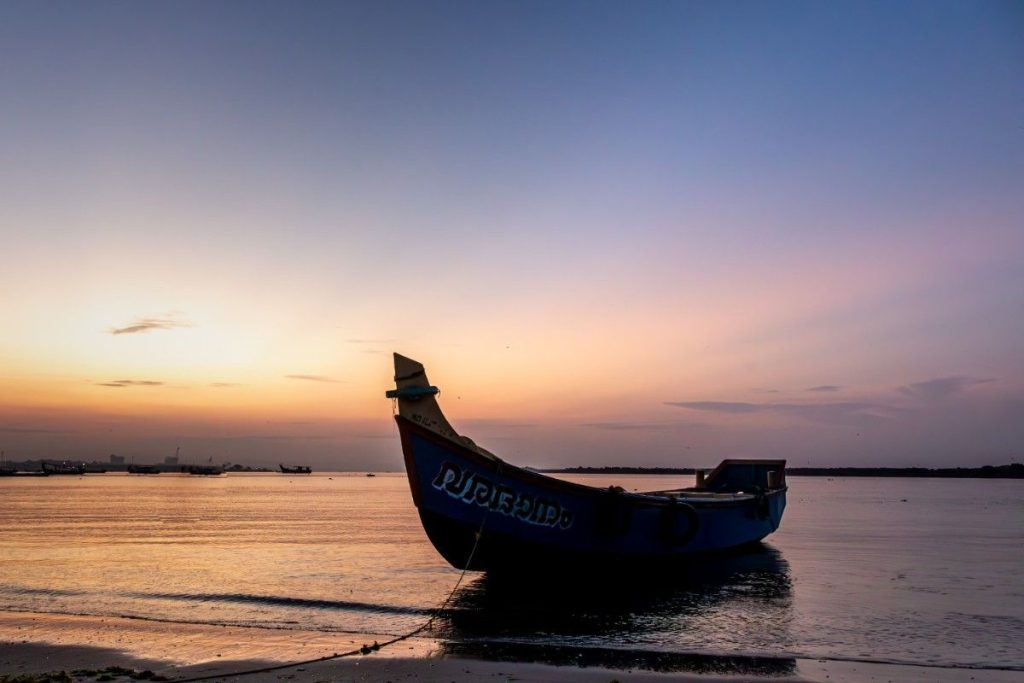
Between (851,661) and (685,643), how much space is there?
7.94 feet

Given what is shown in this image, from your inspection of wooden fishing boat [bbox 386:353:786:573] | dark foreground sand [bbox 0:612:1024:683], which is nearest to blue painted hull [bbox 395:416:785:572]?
wooden fishing boat [bbox 386:353:786:573]

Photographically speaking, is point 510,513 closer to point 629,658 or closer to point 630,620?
point 630,620

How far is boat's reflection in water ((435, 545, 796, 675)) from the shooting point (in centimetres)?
1070

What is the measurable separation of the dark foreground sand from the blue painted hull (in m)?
3.13

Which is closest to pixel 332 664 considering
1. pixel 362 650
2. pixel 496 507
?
pixel 362 650

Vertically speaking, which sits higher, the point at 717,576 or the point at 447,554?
the point at 447,554

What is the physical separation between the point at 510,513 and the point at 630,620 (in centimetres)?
308

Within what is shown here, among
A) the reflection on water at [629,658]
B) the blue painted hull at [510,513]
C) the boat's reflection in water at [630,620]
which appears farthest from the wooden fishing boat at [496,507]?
the reflection on water at [629,658]

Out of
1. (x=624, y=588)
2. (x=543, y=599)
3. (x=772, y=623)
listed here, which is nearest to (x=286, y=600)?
(x=543, y=599)

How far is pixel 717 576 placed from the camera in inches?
801

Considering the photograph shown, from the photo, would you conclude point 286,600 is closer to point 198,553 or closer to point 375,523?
point 198,553

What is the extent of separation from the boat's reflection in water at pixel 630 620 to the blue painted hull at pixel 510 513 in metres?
0.59

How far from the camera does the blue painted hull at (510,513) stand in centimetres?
1445

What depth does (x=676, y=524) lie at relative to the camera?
18.3 m
